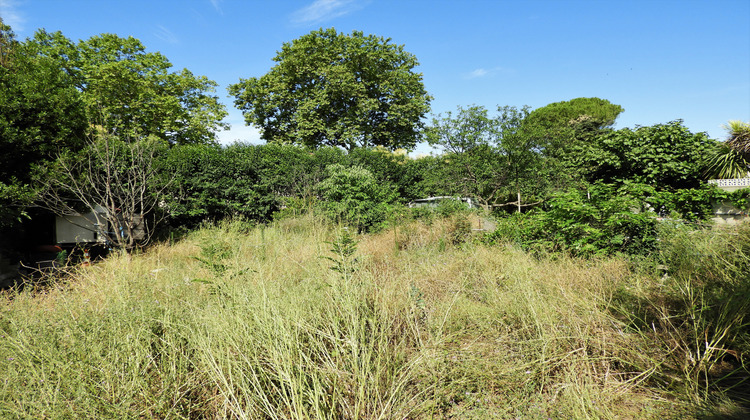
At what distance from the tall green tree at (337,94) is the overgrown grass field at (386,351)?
1577 centimetres

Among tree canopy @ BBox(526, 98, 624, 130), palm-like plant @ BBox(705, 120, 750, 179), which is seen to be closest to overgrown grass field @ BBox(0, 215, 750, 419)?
palm-like plant @ BBox(705, 120, 750, 179)

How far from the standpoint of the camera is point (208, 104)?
19.4 meters

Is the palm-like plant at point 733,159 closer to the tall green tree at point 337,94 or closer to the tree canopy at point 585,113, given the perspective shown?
the tall green tree at point 337,94

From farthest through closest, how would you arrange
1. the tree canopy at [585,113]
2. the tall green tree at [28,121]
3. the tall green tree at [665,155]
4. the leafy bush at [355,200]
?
the tree canopy at [585,113]
the leafy bush at [355,200]
the tall green tree at [665,155]
the tall green tree at [28,121]

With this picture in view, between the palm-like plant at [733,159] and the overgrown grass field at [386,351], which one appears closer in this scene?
the overgrown grass field at [386,351]

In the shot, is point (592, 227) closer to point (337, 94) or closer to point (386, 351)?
point (386, 351)

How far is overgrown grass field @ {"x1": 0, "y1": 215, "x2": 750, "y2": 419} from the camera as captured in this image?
2059 mm

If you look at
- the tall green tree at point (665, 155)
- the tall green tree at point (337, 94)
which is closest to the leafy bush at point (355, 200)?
the tall green tree at point (665, 155)

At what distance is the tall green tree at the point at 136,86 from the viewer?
15656 millimetres

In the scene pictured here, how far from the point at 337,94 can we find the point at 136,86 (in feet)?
30.1

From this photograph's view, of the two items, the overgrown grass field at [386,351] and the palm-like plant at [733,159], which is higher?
the palm-like plant at [733,159]

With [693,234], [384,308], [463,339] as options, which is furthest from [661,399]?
[693,234]

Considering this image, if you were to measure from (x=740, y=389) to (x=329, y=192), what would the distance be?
25.4ft

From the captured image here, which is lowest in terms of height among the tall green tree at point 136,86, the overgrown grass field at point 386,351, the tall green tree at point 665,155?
the overgrown grass field at point 386,351
